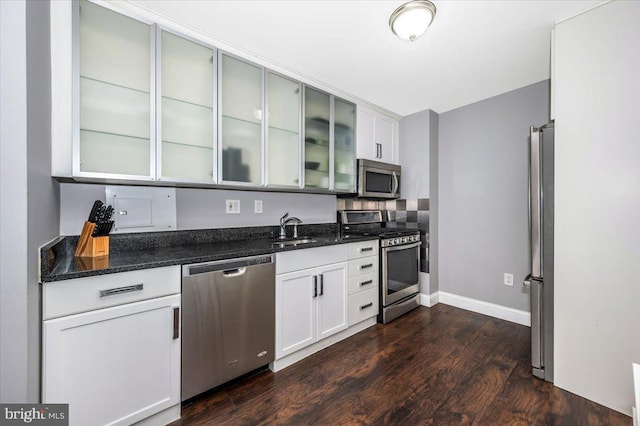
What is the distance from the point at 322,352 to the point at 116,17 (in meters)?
2.63

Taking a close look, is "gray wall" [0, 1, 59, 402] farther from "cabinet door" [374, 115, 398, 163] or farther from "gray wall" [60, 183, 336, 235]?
"cabinet door" [374, 115, 398, 163]

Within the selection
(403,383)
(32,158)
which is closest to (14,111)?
(32,158)

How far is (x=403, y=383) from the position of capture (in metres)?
1.78

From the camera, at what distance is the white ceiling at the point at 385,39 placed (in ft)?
5.25

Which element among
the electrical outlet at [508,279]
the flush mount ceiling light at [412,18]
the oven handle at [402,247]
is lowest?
the electrical outlet at [508,279]

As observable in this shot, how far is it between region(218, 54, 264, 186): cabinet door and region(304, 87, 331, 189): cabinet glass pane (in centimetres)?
48

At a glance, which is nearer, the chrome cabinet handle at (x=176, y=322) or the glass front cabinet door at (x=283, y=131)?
the chrome cabinet handle at (x=176, y=322)

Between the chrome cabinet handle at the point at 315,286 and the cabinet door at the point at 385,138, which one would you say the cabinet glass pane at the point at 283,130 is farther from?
the cabinet door at the point at 385,138

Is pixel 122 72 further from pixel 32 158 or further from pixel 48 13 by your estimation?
pixel 32 158

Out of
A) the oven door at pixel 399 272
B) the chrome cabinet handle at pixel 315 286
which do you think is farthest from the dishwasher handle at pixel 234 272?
the oven door at pixel 399 272

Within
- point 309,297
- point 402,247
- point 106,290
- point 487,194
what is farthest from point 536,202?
point 106,290

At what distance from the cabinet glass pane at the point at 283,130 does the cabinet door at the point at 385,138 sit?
47.6 inches

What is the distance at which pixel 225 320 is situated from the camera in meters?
1.61

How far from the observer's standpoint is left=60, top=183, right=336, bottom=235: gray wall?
5.32 ft
